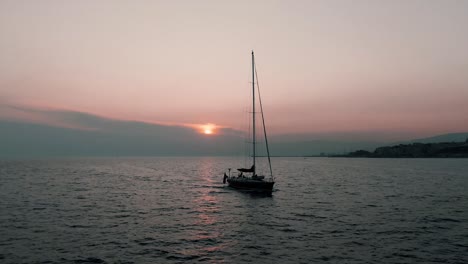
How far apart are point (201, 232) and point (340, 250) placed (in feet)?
42.6

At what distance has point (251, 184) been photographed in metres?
61.1

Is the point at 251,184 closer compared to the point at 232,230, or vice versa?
the point at 232,230

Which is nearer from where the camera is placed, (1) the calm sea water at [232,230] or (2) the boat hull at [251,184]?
(1) the calm sea water at [232,230]

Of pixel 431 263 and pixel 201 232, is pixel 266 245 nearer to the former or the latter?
pixel 201 232

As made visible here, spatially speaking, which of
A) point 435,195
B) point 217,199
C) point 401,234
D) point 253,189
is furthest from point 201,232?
point 435,195

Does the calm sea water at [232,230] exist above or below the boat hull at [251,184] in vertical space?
below

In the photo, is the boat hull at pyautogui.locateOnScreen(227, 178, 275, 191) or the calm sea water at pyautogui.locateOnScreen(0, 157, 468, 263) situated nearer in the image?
the calm sea water at pyautogui.locateOnScreen(0, 157, 468, 263)

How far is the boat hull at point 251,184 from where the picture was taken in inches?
2304

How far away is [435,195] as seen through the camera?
61531mm

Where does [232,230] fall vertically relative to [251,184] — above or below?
below

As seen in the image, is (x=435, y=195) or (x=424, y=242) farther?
(x=435, y=195)

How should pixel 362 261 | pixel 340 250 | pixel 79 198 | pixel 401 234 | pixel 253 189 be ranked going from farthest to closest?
pixel 253 189 < pixel 79 198 < pixel 401 234 < pixel 340 250 < pixel 362 261

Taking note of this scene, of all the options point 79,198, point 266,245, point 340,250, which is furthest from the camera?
point 79,198

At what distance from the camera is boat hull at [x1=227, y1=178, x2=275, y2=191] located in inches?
2304
